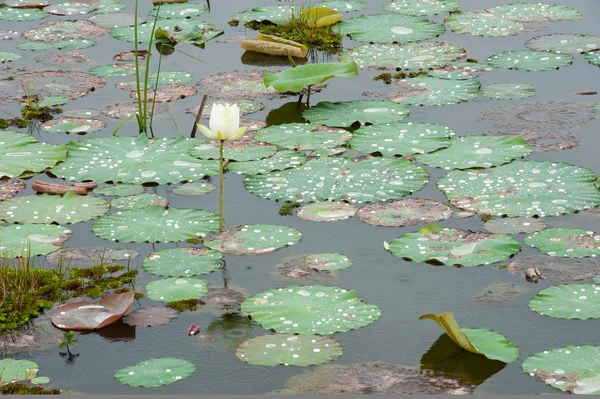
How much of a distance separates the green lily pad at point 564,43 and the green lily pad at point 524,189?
2.17 metres

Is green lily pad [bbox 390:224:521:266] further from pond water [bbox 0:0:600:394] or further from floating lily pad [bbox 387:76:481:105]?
floating lily pad [bbox 387:76:481:105]

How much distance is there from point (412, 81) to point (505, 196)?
6.34 ft

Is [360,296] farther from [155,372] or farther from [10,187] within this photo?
[10,187]

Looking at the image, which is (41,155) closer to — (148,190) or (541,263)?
(148,190)

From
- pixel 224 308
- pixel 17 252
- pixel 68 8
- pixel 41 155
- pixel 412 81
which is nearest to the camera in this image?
pixel 224 308

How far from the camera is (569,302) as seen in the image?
13.5 feet

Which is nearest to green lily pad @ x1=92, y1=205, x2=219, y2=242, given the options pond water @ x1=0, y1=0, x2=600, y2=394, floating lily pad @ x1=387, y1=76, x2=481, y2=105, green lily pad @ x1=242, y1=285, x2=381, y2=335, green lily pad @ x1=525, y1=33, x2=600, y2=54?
pond water @ x1=0, y1=0, x2=600, y2=394

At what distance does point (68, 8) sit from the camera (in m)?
8.84

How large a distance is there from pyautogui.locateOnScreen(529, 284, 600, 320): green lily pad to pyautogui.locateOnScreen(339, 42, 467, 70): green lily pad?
10.3 ft

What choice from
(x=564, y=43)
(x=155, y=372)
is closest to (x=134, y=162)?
(x=155, y=372)

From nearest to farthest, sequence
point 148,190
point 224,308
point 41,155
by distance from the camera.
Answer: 1. point 224,308
2. point 148,190
3. point 41,155

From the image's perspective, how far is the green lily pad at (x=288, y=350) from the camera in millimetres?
3734

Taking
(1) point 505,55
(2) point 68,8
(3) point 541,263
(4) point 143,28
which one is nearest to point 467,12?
(1) point 505,55

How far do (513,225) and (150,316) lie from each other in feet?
6.13
